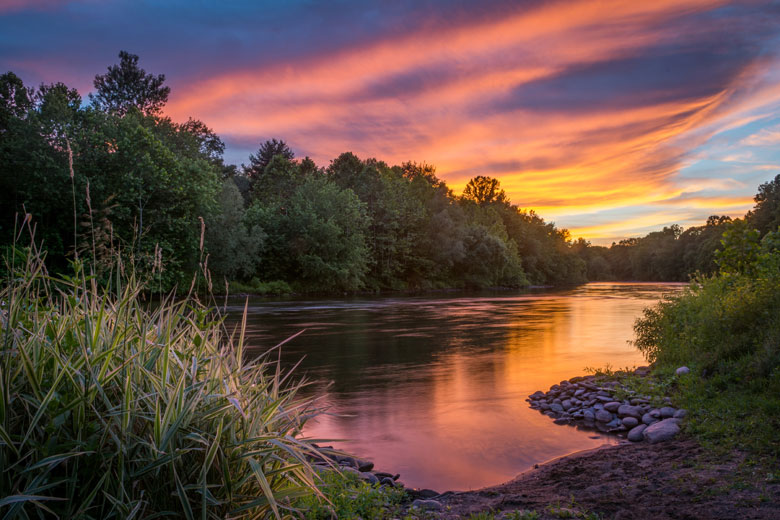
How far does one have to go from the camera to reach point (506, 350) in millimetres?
16266

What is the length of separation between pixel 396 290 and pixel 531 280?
37948 mm

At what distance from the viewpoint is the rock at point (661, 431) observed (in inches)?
255

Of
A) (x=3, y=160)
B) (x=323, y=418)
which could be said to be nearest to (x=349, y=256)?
(x=3, y=160)

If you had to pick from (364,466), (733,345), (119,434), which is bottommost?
(364,466)

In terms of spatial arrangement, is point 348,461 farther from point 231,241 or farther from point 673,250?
point 673,250

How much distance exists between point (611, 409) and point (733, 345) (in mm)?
2078

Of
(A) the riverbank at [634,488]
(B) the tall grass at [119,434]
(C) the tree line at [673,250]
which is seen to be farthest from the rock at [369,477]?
(C) the tree line at [673,250]

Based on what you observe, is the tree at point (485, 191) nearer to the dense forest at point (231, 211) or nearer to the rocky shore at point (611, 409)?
the dense forest at point (231, 211)

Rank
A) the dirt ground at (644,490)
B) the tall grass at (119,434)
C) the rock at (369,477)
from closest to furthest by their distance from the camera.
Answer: the tall grass at (119,434) < the dirt ground at (644,490) < the rock at (369,477)

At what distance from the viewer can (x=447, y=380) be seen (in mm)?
12047

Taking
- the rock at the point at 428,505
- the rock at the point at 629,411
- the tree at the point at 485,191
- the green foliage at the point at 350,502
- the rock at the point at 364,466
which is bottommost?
the rock at the point at 364,466

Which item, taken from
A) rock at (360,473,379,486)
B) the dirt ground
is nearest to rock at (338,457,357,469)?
rock at (360,473,379,486)

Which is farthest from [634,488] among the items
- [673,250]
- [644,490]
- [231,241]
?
[673,250]

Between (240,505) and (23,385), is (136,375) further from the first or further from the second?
(240,505)
